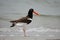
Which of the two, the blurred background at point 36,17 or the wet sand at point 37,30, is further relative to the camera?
the blurred background at point 36,17

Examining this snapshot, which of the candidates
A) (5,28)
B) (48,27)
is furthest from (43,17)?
(5,28)

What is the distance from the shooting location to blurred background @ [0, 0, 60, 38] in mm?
3988

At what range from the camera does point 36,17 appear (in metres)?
4.97

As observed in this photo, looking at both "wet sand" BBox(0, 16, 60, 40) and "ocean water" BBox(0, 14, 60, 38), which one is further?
"ocean water" BBox(0, 14, 60, 38)

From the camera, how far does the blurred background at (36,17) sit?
3988 millimetres

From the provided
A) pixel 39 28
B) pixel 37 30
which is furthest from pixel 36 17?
pixel 37 30

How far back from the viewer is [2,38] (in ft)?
11.8

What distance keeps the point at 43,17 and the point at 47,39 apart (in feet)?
4.58

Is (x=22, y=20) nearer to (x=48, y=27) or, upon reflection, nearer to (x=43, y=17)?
(x=48, y=27)

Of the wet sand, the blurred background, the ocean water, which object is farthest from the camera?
the blurred background

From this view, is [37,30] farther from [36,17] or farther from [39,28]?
[36,17]

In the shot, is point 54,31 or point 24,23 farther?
point 54,31

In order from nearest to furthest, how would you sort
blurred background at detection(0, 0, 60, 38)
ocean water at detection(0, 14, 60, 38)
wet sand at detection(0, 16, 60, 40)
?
wet sand at detection(0, 16, 60, 40) → ocean water at detection(0, 14, 60, 38) → blurred background at detection(0, 0, 60, 38)

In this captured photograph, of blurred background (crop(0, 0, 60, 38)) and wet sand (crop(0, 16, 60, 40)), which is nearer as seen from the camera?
wet sand (crop(0, 16, 60, 40))
